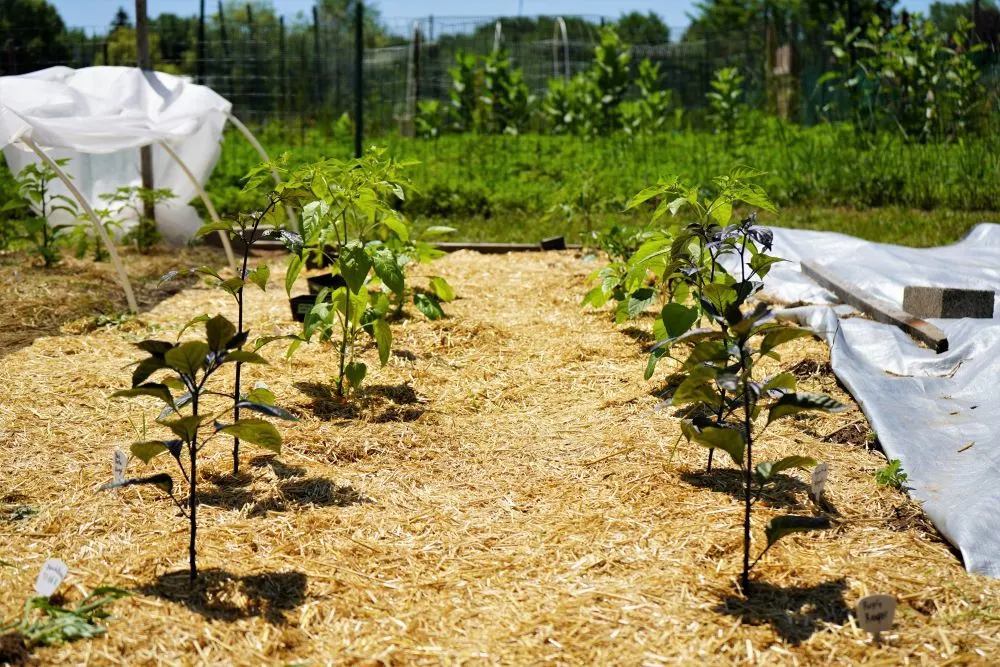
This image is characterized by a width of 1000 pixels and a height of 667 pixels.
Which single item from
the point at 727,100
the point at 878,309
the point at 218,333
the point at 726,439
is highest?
the point at 727,100

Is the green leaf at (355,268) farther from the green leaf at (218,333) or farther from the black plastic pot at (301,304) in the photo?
the green leaf at (218,333)

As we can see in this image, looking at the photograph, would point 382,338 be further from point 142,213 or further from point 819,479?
point 142,213

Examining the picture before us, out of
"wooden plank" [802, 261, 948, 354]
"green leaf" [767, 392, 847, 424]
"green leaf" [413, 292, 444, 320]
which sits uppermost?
"green leaf" [767, 392, 847, 424]

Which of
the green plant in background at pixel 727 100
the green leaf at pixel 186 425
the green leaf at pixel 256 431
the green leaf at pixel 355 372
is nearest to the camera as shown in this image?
the green leaf at pixel 186 425

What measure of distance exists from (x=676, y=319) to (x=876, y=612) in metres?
1.10

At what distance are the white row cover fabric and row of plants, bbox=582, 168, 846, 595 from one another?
326 mm

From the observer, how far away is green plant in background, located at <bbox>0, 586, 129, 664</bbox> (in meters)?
2.09

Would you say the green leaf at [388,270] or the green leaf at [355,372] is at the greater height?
the green leaf at [388,270]

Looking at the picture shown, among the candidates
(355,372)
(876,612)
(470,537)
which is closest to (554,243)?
(355,372)

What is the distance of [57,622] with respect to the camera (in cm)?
214

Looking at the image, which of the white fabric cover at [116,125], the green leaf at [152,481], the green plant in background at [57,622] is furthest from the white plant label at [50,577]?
the white fabric cover at [116,125]

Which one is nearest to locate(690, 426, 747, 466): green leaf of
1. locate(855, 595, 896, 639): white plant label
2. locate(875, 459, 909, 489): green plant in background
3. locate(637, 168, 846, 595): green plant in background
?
locate(637, 168, 846, 595): green plant in background

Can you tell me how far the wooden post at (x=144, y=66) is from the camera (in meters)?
6.41

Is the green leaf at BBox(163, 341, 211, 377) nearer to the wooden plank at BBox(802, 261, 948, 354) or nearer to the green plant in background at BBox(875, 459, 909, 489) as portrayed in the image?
the green plant in background at BBox(875, 459, 909, 489)
